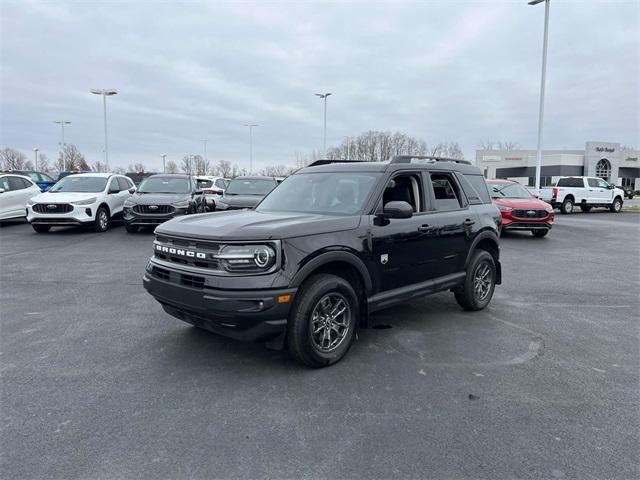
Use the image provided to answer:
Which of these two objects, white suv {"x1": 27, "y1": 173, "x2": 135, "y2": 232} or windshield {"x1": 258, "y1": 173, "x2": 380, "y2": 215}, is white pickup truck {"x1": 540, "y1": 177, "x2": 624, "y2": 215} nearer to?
white suv {"x1": 27, "y1": 173, "x2": 135, "y2": 232}

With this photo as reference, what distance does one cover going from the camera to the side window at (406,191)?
4.82 m

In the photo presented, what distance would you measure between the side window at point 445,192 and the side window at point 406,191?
10.7 inches

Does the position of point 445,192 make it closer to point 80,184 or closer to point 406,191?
point 406,191

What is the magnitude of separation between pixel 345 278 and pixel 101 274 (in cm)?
538

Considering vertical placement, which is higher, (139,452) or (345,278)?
(345,278)

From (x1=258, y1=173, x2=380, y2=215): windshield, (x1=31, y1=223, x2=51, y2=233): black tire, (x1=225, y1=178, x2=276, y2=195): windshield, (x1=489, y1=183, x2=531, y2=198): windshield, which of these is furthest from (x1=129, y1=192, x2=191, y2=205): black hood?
(x1=489, y1=183, x2=531, y2=198): windshield

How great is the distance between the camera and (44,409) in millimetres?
3287

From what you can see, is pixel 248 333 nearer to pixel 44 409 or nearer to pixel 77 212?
pixel 44 409

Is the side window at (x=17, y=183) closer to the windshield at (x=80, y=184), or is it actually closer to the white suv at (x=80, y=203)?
the windshield at (x=80, y=184)

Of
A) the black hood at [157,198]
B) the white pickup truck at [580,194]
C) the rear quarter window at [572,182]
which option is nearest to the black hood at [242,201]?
the black hood at [157,198]

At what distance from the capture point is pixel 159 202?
12.6m

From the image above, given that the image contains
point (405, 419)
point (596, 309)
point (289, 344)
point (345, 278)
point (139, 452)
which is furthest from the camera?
point (596, 309)

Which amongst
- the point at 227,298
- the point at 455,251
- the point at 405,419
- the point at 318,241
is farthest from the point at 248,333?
the point at 455,251

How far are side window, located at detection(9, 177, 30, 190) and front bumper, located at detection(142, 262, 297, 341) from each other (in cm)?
1372
